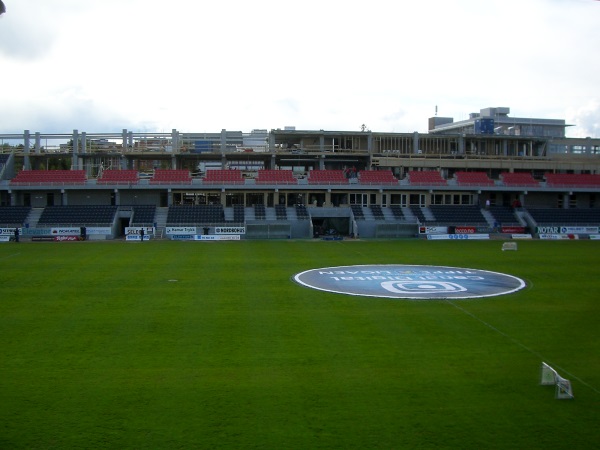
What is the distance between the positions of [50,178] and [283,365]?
51.0 metres

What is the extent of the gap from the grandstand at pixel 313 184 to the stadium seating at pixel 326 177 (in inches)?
4.5

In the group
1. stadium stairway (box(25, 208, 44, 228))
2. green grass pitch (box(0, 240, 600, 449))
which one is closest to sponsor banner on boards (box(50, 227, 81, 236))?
stadium stairway (box(25, 208, 44, 228))

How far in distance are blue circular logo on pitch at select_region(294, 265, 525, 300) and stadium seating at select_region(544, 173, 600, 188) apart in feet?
120

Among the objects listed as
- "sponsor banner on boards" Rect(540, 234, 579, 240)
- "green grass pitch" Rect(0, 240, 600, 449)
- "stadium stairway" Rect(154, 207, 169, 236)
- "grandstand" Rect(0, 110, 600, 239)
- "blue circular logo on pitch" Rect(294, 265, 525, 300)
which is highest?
"grandstand" Rect(0, 110, 600, 239)

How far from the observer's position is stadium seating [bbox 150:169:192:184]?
57.4 metres

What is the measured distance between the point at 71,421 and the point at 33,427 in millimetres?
705

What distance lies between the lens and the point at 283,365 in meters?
14.8

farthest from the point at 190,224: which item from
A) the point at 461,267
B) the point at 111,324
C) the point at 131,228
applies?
the point at 111,324

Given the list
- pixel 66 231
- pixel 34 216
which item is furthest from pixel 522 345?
A: pixel 34 216

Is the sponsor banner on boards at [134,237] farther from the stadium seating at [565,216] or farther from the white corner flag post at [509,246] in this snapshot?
the stadium seating at [565,216]

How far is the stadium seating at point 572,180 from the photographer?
61594mm

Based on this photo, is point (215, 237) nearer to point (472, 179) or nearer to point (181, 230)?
point (181, 230)

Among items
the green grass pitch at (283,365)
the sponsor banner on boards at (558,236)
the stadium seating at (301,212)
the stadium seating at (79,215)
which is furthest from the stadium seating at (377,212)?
the green grass pitch at (283,365)

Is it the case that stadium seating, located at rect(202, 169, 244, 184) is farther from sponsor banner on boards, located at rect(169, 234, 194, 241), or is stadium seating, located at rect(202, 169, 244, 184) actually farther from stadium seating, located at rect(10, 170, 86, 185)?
stadium seating, located at rect(10, 170, 86, 185)
